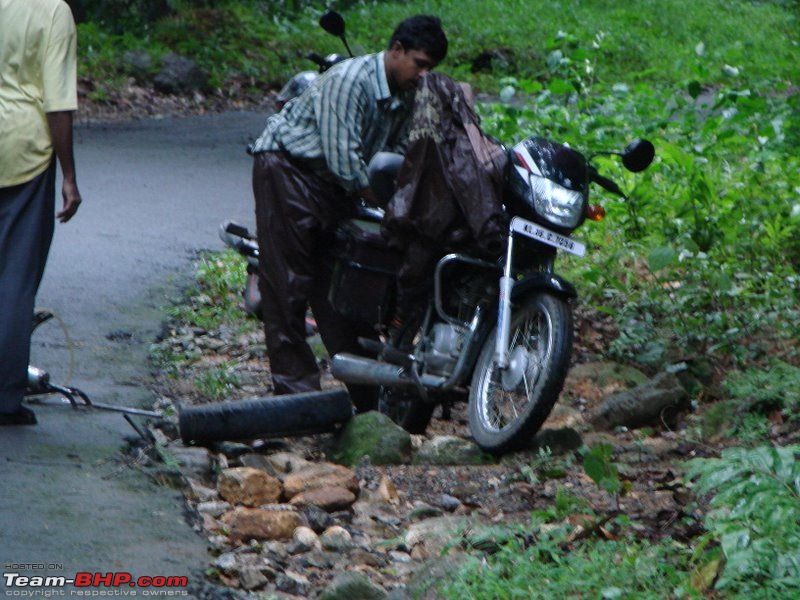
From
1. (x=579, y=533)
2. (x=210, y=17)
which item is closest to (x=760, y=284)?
(x=579, y=533)

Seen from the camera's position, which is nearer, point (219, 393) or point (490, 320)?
point (490, 320)

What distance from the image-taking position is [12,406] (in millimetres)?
5523

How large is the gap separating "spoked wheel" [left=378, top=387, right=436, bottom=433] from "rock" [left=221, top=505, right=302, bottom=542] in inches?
57.3

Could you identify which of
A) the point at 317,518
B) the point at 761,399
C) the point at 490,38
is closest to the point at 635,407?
the point at 761,399

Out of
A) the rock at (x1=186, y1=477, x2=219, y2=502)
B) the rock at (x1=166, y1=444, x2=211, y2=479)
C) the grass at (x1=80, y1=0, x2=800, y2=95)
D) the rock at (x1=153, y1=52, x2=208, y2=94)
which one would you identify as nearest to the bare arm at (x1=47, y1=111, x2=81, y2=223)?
the rock at (x1=166, y1=444, x2=211, y2=479)

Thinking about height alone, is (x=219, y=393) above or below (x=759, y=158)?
below

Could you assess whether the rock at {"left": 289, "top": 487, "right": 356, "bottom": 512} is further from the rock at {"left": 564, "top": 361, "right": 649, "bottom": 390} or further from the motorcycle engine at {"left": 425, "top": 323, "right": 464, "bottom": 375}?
the rock at {"left": 564, "top": 361, "right": 649, "bottom": 390}

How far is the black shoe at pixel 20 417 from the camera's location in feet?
18.3

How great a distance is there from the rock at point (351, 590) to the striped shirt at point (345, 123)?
237 cm

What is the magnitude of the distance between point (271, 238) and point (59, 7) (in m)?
1.40

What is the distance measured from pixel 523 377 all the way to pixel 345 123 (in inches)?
53.8

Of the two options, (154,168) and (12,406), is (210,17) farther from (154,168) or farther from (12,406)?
(12,406)

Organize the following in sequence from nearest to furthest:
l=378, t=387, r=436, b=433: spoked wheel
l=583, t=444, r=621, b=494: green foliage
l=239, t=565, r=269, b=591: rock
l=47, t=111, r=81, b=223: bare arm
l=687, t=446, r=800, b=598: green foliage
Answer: l=687, t=446, r=800, b=598: green foliage, l=239, t=565, r=269, b=591: rock, l=583, t=444, r=621, b=494: green foliage, l=47, t=111, r=81, b=223: bare arm, l=378, t=387, r=436, b=433: spoked wheel

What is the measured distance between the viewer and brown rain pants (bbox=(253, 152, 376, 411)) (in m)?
6.21
